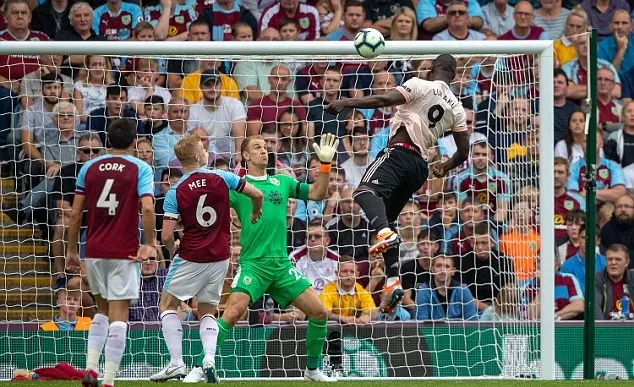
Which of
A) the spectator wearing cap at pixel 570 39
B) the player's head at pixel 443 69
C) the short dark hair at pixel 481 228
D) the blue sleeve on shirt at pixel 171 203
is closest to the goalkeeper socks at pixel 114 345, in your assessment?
the blue sleeve on shirt at pixel 171 203

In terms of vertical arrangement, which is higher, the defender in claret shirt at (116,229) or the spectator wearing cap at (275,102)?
the spectator wearing cap at (275,102)

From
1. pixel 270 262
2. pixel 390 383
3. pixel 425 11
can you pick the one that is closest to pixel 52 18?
pixel 425 11

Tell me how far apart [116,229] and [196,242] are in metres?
1.74

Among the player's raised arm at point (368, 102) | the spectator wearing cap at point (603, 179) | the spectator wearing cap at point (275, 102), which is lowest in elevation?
A: the spectator wearing cap at point (603, 179)

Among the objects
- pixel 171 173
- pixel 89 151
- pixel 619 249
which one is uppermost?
pixel 89 151

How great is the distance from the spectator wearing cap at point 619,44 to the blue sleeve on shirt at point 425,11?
96.5 inches

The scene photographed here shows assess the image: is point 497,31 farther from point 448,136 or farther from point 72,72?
point 72,72

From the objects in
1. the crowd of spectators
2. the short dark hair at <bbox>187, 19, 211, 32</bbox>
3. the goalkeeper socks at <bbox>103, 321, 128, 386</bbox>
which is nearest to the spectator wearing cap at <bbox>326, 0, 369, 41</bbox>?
the crowd of spectators

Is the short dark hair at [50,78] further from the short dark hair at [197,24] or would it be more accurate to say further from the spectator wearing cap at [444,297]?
the spectator wearing cap at [444,297]

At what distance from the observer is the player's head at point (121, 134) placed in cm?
950

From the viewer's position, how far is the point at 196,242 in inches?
437

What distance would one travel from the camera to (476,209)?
47.1 ft

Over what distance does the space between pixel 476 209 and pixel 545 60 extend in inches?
93.7

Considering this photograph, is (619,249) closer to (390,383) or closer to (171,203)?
(390,383)
